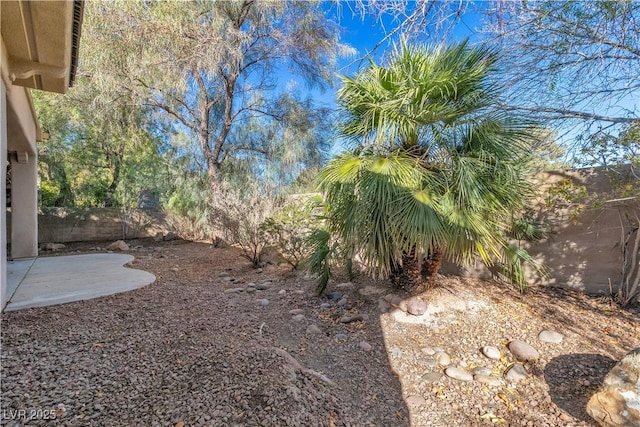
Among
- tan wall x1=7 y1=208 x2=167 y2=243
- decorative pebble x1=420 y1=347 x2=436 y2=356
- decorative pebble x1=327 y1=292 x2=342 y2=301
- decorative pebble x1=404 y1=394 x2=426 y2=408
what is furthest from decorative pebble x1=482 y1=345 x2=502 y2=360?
tan wall x1=7 y1=208 x2=167 y2=243

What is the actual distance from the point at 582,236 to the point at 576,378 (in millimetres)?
2409

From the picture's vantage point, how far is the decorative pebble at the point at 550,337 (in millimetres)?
3221

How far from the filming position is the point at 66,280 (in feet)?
16.2

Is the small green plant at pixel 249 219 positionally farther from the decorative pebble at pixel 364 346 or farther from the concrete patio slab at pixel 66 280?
the decorative pebble at pixel 364 346

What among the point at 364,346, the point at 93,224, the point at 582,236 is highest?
the point at 582,236

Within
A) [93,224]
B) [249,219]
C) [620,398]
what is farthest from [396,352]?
[93,224]

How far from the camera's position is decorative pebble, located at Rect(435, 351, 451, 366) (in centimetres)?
307

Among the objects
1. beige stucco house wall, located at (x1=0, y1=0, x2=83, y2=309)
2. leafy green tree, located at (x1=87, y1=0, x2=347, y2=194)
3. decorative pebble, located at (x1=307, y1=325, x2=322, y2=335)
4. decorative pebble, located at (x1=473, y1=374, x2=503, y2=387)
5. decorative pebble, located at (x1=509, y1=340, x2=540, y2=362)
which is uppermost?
leafy green tree, located at (x1=87, y1=0, x2=347, y2=194)

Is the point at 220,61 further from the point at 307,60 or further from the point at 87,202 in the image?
the point at 87,202

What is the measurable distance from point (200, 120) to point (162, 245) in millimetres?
→ 4566

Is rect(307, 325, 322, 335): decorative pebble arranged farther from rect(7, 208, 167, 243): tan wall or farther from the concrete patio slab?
rect(7, 208, 167, 243): tan wall

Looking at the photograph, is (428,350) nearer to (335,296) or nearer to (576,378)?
(576,378)

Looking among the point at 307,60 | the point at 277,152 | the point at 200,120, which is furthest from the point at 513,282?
the point at 200,120

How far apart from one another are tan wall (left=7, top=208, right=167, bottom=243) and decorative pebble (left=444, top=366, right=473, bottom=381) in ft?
38.2
